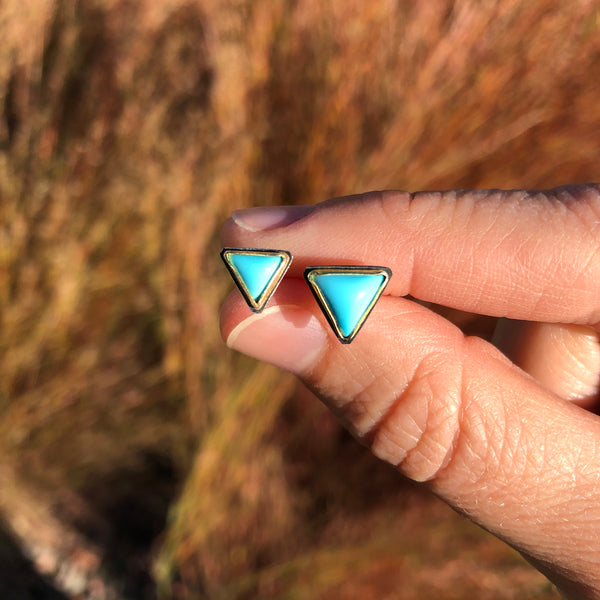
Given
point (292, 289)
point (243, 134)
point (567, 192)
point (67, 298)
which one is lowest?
point (67, 298)

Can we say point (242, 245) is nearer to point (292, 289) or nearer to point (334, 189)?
point (292, 289)

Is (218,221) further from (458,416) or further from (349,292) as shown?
(458,416)

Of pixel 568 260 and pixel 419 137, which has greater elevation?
pixel 419 137

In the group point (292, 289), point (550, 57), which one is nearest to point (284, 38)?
point (550, 57)

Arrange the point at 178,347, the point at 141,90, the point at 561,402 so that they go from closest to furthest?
1. the point at 561,402
2. the point at 178,347
3. the point at 141,90

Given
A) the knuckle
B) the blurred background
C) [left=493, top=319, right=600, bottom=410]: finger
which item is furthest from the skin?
the blurred background

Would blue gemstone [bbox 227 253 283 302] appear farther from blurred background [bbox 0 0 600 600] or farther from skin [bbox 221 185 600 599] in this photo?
blurred background [bbox 0 0 600 600]
